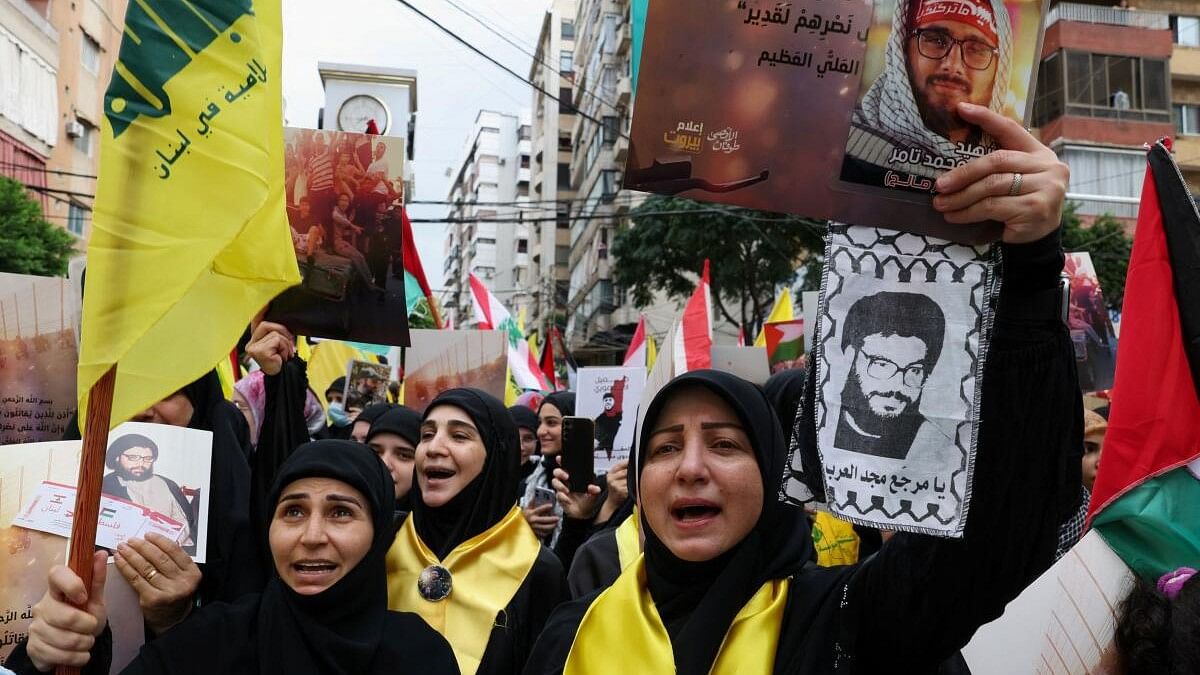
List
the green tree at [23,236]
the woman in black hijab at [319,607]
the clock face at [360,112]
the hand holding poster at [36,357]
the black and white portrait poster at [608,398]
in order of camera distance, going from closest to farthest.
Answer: the woman in black hijab at [319,607] < the hand holding poster at [36,357] < the black and white portrait poster at [608,398] < the clock face at [360,112] < the green tree at [23,236]

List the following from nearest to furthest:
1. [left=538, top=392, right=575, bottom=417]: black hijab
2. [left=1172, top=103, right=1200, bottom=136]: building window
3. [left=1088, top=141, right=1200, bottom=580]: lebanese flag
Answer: [left=1088, top=141, right=1200, bottom=580]: lebanese flag
[left=538, top=392, right=575, bottom=417]: black hijab
[left=1172, top=103, right=1200, bottom=136]: building window

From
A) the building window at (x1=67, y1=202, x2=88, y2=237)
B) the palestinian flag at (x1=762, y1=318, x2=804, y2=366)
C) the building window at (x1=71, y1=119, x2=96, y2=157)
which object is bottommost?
the palestinian flag at (x1=762, y1=318, x2=804, y2=366)

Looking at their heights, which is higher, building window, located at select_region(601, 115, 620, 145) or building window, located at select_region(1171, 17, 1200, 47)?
building window, located at select_region(1171, 17, 1200, 47)

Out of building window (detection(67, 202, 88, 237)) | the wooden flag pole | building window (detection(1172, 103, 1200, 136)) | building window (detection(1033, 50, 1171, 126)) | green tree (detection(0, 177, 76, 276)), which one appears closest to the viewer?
the wooden flag pole

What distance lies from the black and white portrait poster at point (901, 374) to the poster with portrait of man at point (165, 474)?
1899 mm

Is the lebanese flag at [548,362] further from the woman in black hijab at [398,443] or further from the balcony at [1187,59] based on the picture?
the balcony at [1187,59]

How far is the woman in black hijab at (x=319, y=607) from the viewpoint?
2668 mm

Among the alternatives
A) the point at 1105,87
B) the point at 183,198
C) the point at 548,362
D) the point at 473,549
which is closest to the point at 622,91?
the point at 1105,87

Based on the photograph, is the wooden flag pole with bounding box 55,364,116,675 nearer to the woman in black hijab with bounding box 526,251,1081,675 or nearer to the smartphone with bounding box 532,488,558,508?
the woman in black hijab with bounding box 526,251,1081,675

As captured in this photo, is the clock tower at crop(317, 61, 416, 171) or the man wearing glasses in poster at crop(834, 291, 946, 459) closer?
the man wearing glasses in poster at crop(834, 291, 946, 459)

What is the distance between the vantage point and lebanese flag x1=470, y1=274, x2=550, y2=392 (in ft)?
33.5

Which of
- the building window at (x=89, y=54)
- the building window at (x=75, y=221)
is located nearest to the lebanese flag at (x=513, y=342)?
the building window at (x=75, y=221)

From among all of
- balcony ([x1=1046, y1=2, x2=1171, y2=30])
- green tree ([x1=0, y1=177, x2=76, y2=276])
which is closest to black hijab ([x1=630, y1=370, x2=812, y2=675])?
green tree ([x1=0, y1=177, x2=76, y2=276])

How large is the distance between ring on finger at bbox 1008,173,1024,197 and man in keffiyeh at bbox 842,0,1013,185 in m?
0.08
